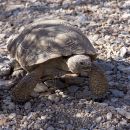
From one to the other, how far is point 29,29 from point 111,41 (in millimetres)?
1450

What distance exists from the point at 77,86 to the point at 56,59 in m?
0.50

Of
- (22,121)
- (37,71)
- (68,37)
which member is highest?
(68,37)

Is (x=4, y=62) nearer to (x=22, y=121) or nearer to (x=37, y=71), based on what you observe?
(x=37, y=71)

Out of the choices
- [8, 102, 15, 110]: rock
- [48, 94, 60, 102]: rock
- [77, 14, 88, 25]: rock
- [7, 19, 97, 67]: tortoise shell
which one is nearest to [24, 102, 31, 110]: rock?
Result: [8, 102, 15, 110]: rock

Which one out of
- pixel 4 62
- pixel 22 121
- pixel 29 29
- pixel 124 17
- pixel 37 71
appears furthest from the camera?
pixel 124 17

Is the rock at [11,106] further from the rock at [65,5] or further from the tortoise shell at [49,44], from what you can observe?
the rock at [65,5]

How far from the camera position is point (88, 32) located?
6.60 meters

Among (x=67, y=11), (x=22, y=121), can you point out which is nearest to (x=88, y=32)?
(x=67, y=11)

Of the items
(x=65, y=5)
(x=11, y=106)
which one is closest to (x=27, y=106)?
(x=11, y=106)

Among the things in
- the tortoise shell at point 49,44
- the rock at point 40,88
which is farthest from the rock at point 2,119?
the tortoise shell at point 49,44

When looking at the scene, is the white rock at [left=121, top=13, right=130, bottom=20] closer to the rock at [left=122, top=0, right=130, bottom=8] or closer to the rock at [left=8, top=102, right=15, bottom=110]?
the rock at [left=122, top=0, right=130, bottom=8]

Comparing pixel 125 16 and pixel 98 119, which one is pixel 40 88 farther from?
pixel 125 16

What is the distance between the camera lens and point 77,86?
516 cm

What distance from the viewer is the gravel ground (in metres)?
4.53
